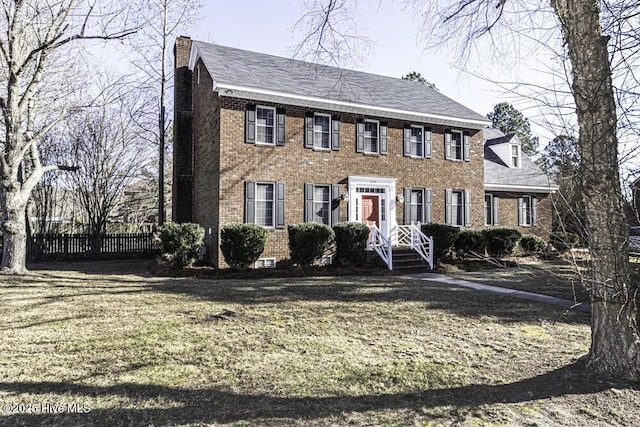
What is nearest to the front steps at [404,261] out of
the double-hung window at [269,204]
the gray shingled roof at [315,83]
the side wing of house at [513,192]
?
the double-hung window at [269,204]

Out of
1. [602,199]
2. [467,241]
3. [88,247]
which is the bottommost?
[88,247]

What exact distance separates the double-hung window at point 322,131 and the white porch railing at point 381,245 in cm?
348

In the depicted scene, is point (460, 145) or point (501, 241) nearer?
point (501, 241)

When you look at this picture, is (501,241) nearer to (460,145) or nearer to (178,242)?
(460,145)

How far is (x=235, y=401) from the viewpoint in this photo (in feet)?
10.8

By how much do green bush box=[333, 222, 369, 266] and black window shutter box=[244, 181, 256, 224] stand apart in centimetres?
271

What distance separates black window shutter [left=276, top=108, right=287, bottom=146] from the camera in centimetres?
1375

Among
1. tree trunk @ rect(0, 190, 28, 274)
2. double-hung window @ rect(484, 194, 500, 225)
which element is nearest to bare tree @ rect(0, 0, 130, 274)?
tree trunk @ rect(0, 190, 28, 274)

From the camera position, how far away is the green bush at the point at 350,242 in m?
12.8

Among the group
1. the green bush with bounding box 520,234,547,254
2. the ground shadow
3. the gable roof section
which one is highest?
the gable roof section

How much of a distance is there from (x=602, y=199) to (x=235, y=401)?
3.80 meters

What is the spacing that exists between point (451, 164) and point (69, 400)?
16306 mm

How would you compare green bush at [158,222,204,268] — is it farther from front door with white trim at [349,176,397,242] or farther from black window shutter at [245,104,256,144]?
front door with white trim at [349,176,397,242]

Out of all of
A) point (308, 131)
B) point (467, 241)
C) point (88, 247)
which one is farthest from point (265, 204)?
point (88, 247)
